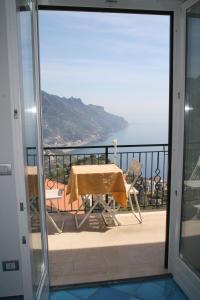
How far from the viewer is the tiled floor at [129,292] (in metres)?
2.27

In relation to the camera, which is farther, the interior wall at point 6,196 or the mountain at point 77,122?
the mountain at point 77,122

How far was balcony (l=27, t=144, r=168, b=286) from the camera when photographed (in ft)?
8.71

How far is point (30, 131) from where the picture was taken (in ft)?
5.96

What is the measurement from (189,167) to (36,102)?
1339mm

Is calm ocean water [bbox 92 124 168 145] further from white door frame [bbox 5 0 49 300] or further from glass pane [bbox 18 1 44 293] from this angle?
white door frame [bbox 5 0 49 300]

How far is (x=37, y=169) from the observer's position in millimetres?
1973

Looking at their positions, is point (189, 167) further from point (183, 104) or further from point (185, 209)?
point (183, 104)

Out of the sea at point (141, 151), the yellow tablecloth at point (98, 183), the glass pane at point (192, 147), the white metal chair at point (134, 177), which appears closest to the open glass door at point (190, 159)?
the glass pane at point (192, 147)

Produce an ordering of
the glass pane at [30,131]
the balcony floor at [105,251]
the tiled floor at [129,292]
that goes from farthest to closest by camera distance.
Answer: the balcony floor at [105,251] < the tiled floor at [129,292] < the glass pane at [30,131]

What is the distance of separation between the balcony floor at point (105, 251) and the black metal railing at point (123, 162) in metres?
0.63

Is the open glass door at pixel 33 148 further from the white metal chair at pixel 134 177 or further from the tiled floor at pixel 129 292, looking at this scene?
the white metal chair at pixel 134 177

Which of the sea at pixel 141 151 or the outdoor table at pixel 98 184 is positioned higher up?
the sea at pixel 141 151

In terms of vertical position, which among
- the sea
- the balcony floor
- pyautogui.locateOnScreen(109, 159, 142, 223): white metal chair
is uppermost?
the sea

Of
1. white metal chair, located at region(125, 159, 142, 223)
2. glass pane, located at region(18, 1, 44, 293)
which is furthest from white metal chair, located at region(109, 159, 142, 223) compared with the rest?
glass pane, located at region(18, 1, 44, 293)
